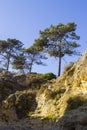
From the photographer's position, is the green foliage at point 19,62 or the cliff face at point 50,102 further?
the green foliage at point 19,62

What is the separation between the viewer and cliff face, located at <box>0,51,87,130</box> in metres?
19.8

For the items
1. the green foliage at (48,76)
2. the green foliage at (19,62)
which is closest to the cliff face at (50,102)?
the green foliage at (48,76)

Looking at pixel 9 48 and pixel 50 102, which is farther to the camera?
pixel 9 48

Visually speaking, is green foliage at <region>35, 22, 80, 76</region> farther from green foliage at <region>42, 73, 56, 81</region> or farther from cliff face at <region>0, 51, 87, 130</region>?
cliff face at <region>0, 51, 87, 130</region>

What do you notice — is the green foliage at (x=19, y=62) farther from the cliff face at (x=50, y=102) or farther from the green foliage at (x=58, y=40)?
the cliff face at (x=50, y=102)

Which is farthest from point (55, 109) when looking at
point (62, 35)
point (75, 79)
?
point (62, 35)

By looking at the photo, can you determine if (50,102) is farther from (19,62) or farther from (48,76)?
(19,62)

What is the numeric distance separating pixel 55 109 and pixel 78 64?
411 centimetres

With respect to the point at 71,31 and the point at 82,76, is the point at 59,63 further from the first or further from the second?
the point at 82,76

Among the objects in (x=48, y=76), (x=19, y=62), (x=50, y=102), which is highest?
(x=19, y=62)

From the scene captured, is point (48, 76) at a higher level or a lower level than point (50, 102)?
higher

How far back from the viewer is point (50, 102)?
2286 centimetres

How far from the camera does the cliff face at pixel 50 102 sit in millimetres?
19750

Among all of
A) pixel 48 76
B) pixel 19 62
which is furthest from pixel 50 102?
pixel 19 62
